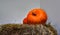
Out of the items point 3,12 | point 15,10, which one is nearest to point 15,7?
point 15,10

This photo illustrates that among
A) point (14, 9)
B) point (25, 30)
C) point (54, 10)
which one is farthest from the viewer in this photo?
point (14, 9)

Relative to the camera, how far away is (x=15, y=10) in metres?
1.38

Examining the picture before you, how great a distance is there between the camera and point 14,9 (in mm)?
1372

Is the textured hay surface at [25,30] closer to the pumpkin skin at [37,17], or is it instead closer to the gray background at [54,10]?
the pumpkin skin at [37,17]

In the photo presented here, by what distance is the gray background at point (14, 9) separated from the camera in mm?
1349

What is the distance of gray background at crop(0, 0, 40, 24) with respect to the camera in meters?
1.35

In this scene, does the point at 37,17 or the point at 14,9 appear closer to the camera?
the point at 37,17

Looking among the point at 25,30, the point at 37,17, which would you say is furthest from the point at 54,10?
the point at 25,30

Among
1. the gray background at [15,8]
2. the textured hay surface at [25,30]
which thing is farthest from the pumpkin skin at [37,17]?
the gray background at [15,8]

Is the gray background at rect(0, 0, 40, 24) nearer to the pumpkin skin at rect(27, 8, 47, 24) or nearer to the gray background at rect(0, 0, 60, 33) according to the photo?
the gray background at rect(0, 0, 60, 33)

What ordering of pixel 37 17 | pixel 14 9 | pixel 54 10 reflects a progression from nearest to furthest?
pixel 37 17
pixel 54 10
pixel 14 9

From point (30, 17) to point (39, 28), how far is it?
6.6 inches

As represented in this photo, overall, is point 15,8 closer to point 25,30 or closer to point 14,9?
point 14,9

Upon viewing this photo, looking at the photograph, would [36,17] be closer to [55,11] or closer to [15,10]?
[55,11]
